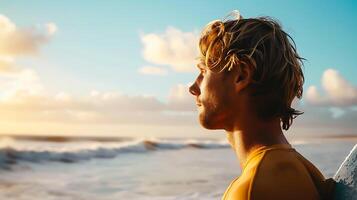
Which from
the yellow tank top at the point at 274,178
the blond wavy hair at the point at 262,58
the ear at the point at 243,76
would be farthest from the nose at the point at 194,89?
the yellow tank top at the point at 274,178

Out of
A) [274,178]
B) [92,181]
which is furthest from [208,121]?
[92,181]

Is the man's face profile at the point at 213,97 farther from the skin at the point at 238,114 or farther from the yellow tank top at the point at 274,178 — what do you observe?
the yellow tank top at the point at 274,178

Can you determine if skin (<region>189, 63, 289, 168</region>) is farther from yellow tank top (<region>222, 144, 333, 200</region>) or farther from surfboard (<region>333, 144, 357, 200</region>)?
surfboard (<region>333, 144, 357, 200</region>)

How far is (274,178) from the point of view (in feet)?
4.69

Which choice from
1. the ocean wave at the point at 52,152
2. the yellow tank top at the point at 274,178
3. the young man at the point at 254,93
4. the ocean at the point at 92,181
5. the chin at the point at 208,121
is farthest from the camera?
the ocean wave at the point at 52,152

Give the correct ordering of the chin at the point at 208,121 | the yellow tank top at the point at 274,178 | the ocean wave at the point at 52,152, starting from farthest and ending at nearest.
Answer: the ocean wave at the point at 52,152 < the chin at the point at 208,121 < the yellow tank top at the point at 274,178

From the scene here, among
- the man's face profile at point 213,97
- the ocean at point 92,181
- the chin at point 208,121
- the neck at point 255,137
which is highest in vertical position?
the man's face profile at point 213,97

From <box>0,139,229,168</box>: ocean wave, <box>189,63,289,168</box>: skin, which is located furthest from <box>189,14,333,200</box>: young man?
<box>0,139,229,168</box>: ocean wave

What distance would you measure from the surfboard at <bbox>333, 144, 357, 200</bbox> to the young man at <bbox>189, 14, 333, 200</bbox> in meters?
0.04

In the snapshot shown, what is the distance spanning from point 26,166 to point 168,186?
269 inches

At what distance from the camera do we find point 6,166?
13.5 meters

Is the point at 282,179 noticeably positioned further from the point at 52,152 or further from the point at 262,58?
the point at 52,152

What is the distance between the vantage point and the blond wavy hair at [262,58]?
168 cm

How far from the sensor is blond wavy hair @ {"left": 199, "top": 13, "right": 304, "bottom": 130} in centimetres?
168
